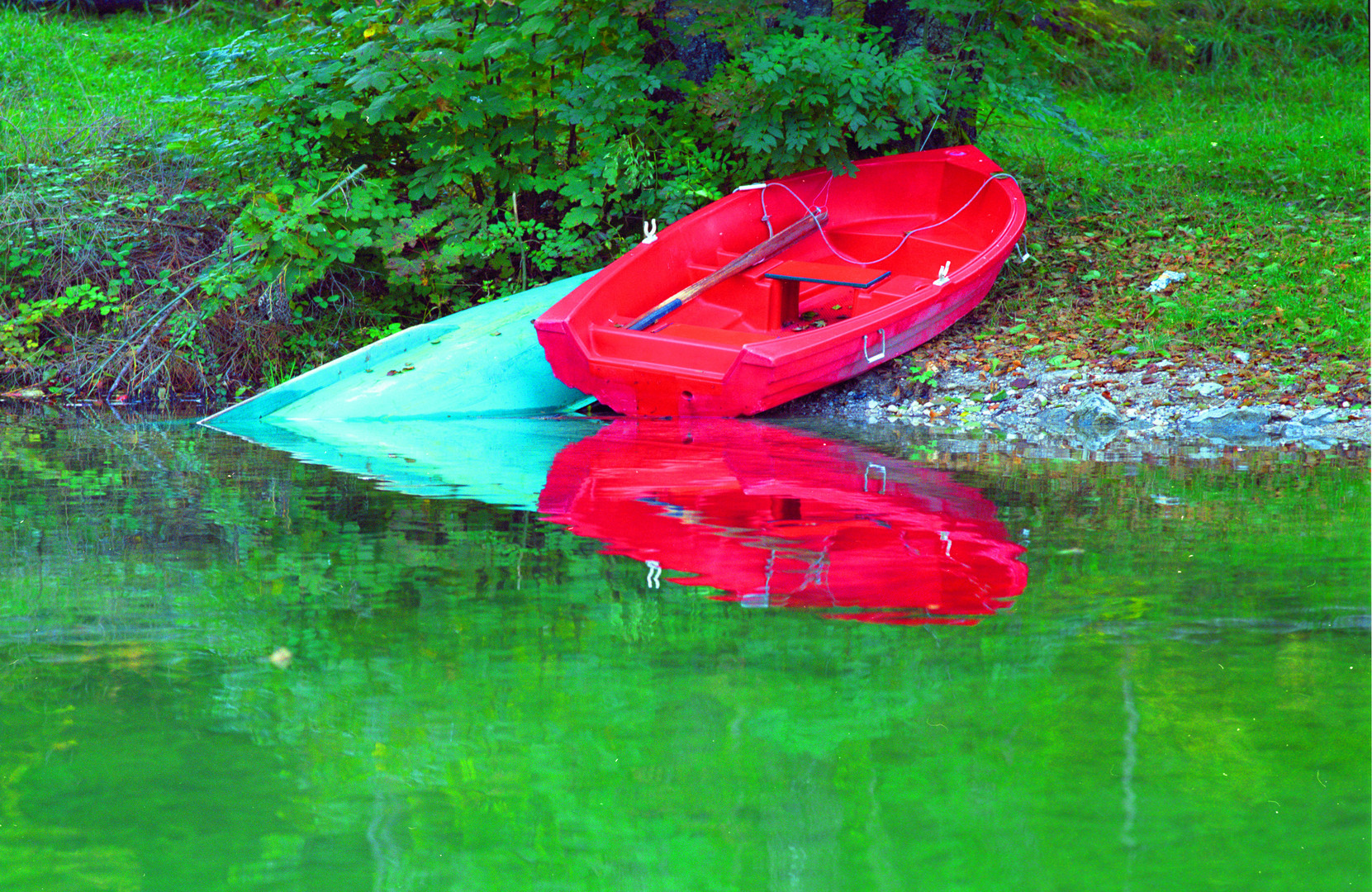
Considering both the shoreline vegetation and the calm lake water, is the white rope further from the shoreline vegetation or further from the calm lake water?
the calm lake water

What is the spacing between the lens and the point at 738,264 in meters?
7.52

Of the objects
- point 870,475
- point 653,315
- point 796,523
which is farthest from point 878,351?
point 796,523

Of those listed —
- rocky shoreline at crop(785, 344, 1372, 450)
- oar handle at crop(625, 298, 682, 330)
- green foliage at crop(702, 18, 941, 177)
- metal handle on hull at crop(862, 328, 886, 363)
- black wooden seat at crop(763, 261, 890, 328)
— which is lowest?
rocky shoreline at crop(785, 344, 1372, 450)

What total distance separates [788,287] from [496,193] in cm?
229

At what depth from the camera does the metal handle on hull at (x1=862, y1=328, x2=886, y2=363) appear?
261 inches

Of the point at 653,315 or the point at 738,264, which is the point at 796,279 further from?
the point at 653,315

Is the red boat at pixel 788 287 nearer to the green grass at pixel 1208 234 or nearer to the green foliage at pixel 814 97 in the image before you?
the green foliage at pixel 814 97

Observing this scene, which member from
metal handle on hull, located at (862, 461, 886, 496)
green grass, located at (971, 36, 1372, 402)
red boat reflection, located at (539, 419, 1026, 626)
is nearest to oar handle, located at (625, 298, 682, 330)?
red boat reflection, located at (539, 419, 1026, 626)

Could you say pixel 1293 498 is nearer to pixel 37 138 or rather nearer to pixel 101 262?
pixel 101 262

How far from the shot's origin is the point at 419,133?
27.0 ft

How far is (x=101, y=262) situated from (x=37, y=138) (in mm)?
1511

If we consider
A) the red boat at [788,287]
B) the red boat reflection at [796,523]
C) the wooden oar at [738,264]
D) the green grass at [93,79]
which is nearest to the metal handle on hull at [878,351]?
the red boat at [788,287]

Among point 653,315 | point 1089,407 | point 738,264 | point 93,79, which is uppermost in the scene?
point 93,79

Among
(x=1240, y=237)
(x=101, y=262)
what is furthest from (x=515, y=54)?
(x=1240, y=237)
